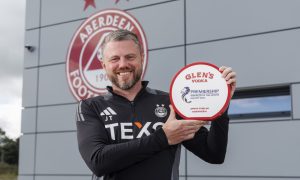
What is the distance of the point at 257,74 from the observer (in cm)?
506

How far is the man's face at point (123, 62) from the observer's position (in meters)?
1.96

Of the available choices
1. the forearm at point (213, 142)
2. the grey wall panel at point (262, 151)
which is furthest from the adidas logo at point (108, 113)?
the grey wall panel at point (262, 151)

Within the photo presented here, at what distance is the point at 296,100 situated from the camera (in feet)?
15.8

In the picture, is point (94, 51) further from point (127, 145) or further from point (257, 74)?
point (127, 145)

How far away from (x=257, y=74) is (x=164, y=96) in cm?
317

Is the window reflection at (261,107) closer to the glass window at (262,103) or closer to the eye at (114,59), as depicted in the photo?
the glass window at (262,103)

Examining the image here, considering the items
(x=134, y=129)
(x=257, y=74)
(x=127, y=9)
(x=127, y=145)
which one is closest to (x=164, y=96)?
(x=134, y=129)

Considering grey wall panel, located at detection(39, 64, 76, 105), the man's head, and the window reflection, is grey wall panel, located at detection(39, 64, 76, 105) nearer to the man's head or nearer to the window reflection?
the window reflection

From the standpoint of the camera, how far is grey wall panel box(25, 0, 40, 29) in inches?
292

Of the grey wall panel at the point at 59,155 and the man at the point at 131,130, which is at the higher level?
the man at the point at 131,130

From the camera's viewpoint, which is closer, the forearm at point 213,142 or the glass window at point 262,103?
the forearm at point 213,142

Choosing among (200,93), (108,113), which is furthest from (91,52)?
(200,93)

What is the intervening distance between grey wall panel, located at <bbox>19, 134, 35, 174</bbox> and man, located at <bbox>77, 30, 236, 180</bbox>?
214 inches

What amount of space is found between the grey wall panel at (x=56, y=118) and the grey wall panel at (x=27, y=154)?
0.96ft
